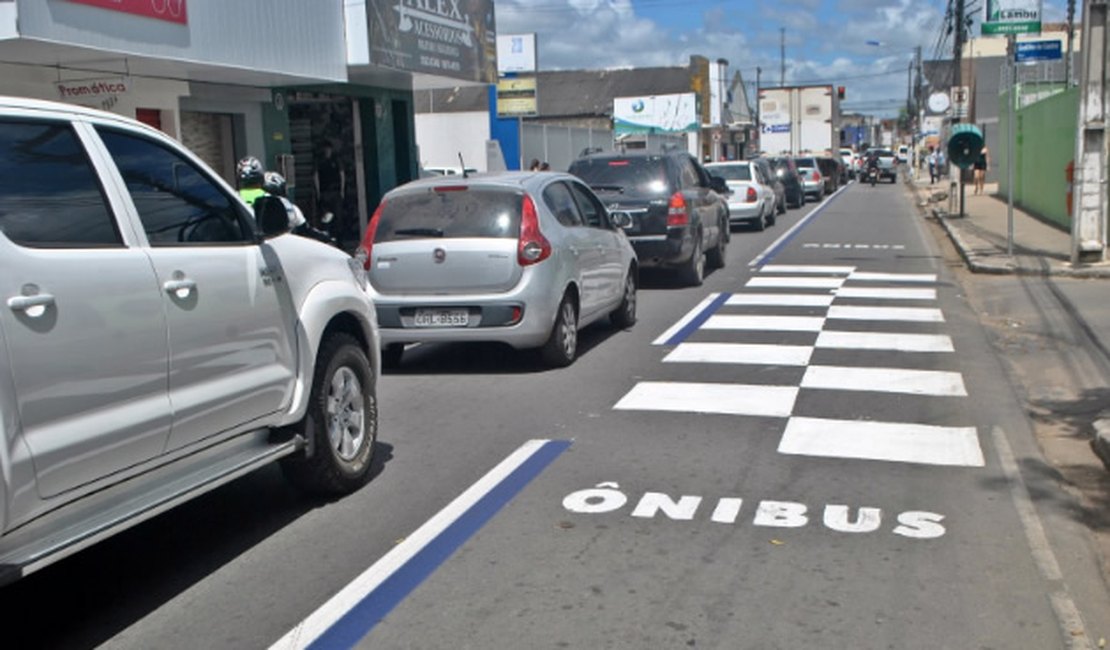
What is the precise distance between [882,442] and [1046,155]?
20.5 meters

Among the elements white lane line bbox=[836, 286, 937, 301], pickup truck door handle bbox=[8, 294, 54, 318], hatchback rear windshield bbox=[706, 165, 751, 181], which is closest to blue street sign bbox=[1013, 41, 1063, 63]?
white lane line bbox=[836, 286, 937, 301]

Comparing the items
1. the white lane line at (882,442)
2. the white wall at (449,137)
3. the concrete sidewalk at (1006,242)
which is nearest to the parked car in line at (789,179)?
the concrete sidewalk at (1006,242)

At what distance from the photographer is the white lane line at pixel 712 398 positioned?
8109mm

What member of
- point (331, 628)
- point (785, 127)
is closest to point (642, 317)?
point (331, 628)

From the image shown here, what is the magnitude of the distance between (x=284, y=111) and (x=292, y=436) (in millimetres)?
15391

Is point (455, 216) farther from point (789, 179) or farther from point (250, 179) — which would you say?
point (789, 179)

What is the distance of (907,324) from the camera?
39.1 ft

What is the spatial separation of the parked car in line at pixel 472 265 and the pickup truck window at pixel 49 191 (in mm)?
4823

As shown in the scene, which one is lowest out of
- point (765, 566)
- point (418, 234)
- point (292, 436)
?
point (765, 566)

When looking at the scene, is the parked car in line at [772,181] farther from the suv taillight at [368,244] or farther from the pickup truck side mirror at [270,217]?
the pickup truck side mirror at [270,217]

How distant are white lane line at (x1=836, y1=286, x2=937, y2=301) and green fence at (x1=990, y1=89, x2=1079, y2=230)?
21.2 ft

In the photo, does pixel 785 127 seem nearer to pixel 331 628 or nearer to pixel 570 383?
pixel 570 383

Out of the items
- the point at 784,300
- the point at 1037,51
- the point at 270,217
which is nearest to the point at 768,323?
the point at 784,300

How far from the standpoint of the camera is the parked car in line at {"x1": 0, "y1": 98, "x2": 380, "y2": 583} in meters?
3.92
